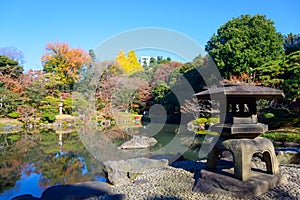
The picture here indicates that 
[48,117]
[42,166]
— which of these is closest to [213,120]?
[42,166]

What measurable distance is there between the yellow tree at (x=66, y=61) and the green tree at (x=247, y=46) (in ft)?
38.8

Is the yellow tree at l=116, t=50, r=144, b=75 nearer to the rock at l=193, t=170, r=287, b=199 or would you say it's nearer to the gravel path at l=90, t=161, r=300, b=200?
the gravel path at l=90, t=161, r=300, b=200

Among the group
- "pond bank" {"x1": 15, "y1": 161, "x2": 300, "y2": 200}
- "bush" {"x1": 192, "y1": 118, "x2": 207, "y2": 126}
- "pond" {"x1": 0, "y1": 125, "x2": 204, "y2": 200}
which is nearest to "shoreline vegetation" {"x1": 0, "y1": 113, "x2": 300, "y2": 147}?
"bush" {"x1": 192, "y1": 118, "x2": 207, "y2": 126}

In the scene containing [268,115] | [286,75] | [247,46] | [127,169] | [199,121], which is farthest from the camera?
[199,121]

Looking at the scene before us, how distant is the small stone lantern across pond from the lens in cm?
328

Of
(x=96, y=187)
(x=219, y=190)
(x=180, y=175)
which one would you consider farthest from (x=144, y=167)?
(x=219, y=190)

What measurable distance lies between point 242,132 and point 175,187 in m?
1.36

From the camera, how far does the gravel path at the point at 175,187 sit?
3.21m

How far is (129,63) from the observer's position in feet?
67.4

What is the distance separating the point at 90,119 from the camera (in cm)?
1773

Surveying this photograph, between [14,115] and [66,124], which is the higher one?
[14,115]

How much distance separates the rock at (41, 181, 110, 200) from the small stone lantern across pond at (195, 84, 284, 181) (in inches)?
72.1

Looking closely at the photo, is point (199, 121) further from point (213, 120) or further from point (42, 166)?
point (42, 166)

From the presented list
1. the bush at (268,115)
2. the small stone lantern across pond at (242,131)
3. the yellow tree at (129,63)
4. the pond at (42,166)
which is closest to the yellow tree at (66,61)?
the yellow tree at (129,63)
